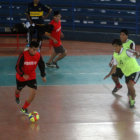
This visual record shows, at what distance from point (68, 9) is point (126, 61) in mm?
13078

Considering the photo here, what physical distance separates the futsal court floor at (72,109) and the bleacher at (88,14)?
7337 millimetres

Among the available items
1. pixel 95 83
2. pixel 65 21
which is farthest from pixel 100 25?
pixel 95 83

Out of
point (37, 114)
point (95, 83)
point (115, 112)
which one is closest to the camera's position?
point (37, 114)

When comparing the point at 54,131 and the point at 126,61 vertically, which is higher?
the point at 126,61

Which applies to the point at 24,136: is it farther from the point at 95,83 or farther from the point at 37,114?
the point at 95,83

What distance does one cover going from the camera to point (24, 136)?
6.75 m

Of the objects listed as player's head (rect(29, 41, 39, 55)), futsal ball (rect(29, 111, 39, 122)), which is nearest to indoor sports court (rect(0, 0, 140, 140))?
futsal ball (rect(29, 111, 39, 122))

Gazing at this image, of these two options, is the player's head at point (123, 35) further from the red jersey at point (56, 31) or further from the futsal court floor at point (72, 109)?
the red jersey at point (56, 31)

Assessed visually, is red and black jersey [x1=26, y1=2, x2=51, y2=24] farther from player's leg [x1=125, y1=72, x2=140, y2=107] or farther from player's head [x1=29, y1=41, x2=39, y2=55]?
player's head [x1=29, y1=41, x2=39, y2=55]

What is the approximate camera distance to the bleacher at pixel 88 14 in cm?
2002

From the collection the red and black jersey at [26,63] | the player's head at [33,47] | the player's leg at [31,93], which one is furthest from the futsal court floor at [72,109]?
the player's head at [33,47]

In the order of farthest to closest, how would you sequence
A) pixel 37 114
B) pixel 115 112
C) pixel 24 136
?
pixel 115 112
pixel 37 114
pixel 24 136

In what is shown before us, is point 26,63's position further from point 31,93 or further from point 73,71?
point 73,71

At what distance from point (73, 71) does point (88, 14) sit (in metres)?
9.10
